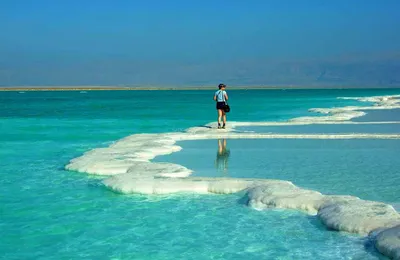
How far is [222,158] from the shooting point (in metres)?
15.7

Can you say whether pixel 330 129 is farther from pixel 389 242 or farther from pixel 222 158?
pixel 389 242

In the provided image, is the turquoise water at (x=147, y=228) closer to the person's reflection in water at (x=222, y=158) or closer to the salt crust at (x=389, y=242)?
A: the salt crust at (x=389, y=242)

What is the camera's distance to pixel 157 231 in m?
8.55

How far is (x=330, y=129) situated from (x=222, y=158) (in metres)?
10.7

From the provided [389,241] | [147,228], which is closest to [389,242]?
[389,241]

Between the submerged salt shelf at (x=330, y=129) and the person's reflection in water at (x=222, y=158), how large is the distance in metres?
5.84

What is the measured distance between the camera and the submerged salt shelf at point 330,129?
77.7 ft

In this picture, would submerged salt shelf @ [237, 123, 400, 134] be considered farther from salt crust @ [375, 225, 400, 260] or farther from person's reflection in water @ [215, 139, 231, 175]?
salt crust @ [375, 225, 400, 260]

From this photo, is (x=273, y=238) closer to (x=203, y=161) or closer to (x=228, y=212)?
(x=228, y=212)

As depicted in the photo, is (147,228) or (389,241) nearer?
(389,241)

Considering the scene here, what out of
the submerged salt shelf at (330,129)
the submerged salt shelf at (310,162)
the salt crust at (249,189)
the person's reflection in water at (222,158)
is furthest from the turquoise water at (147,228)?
the submerged salt shelf at (330,129)

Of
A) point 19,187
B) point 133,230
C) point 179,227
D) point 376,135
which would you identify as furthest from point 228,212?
point 376,135

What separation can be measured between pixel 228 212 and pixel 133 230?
6.12 ft

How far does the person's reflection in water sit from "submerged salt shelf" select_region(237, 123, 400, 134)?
5.84 meters
